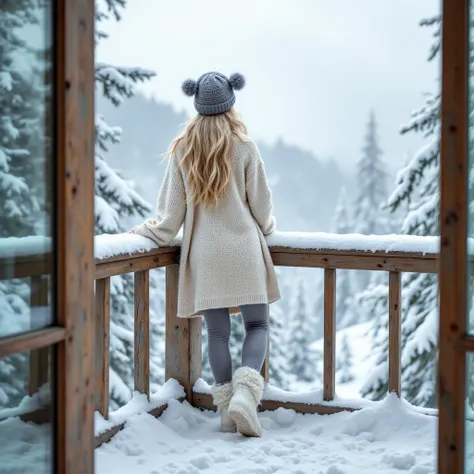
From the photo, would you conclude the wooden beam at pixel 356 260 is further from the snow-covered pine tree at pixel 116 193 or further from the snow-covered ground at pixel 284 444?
the snow-covered pine tree at pixel 116 193

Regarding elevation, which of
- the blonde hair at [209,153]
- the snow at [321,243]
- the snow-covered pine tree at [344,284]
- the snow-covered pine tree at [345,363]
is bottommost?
the snow-covered pine tree at [345,363]

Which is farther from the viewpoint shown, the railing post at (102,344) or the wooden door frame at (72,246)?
the railing post at (102,344)

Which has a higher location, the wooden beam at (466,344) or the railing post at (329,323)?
the wooden beam at (466,344)

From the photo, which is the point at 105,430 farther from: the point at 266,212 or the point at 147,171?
the point at 147,171

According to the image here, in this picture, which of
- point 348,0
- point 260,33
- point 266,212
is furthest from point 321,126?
point 266,212

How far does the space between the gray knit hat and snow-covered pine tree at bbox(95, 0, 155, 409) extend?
145 inches

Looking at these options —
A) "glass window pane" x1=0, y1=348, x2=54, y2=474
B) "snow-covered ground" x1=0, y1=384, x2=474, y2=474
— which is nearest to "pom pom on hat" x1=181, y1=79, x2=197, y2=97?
"snow-covered ground" x1=0, y1=384, x2=474, y2=474

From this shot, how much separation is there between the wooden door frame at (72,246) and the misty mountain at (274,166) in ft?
61.9

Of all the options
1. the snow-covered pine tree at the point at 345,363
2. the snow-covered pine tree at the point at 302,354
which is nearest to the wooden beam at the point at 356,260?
the snow-covered pine tree at the point at 302,354

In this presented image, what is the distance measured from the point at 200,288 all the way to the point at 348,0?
40.5 meters

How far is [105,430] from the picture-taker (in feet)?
11.9

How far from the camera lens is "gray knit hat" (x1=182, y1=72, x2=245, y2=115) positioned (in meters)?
3.88

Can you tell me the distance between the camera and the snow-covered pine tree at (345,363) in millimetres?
19469

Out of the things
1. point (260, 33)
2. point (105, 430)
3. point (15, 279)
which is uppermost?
point (260, 33)
